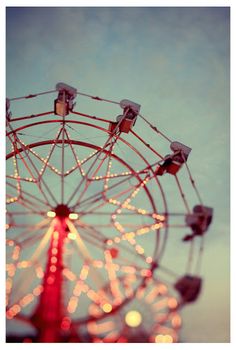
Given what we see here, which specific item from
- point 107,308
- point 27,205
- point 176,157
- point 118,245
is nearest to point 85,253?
point 107,308

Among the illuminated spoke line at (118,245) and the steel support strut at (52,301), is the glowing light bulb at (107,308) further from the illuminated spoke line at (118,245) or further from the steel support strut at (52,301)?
the steel support strut at (52,301)

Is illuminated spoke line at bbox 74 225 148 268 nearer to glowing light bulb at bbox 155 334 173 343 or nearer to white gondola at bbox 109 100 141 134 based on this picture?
glowing light bulb at bbox 155 334 173 343

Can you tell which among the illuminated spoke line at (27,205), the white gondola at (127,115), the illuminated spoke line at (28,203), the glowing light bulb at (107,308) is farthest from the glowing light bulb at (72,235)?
the white gondola at (127,115)

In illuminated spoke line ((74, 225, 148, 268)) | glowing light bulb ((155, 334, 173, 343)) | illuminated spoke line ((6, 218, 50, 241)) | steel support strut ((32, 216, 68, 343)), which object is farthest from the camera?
illuminated spoke line ((74, 225, 148, 268))

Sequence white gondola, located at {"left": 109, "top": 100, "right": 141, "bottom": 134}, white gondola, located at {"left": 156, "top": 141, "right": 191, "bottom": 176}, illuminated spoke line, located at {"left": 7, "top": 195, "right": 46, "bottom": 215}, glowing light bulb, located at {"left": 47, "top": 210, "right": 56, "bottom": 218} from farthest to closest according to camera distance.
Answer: white gondola, located at {"left": 156, "top": 141, "right": 191, "bottom": 176}, white gondola, located at {"left": 109, "top": 100, "right": 141, "bottom": 134}, illuminated spoke line, located at {"left": 7, "top": 195, "right": 46, "bottom": 215}, glowing light bulb, located at {"left": 47, "top": 210, "right": 56, "bottom": 218}

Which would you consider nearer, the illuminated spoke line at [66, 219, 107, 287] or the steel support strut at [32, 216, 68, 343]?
the steel support strut at [32, 216, 68, 343]

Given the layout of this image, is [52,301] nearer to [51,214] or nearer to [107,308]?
[107,308]

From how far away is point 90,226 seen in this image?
10422mm

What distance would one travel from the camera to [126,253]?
34.4 feet

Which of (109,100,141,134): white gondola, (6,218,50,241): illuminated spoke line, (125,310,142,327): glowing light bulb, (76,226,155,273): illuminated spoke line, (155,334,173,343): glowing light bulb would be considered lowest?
(155,334,173,343): glowing light bulb

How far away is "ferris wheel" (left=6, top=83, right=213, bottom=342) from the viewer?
853cm

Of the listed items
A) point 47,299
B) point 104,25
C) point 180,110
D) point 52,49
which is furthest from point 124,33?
point 47,299

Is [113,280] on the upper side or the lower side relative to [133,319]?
upper

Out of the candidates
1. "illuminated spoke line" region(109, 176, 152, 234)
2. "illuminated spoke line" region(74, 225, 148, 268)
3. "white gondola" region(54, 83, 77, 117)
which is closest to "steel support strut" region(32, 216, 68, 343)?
"illuminated spoke line" region(74, 225, 148, 268)
